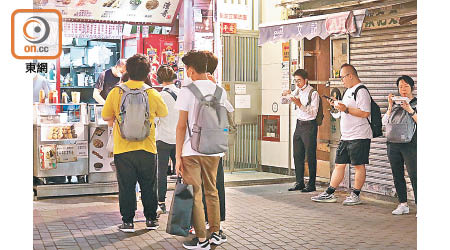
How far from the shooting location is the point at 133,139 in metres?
7.57

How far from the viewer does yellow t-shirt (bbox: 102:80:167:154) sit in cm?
767

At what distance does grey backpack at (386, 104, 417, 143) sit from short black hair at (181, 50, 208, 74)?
3.08 metres

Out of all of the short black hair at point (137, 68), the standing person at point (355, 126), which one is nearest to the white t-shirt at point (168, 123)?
the short black hair at point (137, 68)

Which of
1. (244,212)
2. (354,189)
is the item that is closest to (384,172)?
(354,189)

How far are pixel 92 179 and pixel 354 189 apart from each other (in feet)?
12.7

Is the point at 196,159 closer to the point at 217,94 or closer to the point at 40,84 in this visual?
the point at 217,94

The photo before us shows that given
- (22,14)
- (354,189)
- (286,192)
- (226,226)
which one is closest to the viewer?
(22,14)

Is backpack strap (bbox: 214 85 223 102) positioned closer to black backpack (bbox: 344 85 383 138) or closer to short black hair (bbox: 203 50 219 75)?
short black hair (bbox: 203 50 219 75)

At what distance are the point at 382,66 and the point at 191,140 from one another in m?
4.38

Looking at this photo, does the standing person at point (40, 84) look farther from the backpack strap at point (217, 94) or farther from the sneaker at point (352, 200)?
the backpack strap at point (217, 94)

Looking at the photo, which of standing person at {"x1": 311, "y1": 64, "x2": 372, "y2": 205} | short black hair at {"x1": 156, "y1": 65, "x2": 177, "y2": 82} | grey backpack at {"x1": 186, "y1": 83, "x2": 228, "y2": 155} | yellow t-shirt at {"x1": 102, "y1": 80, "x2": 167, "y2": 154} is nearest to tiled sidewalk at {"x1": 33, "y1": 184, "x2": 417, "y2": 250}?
standing person at {"x1": 311, "y1": 64, "x2": 372, "y2": 205}

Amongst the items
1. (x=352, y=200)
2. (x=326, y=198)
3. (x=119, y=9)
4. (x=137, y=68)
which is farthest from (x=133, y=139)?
(x=119, y=9)
